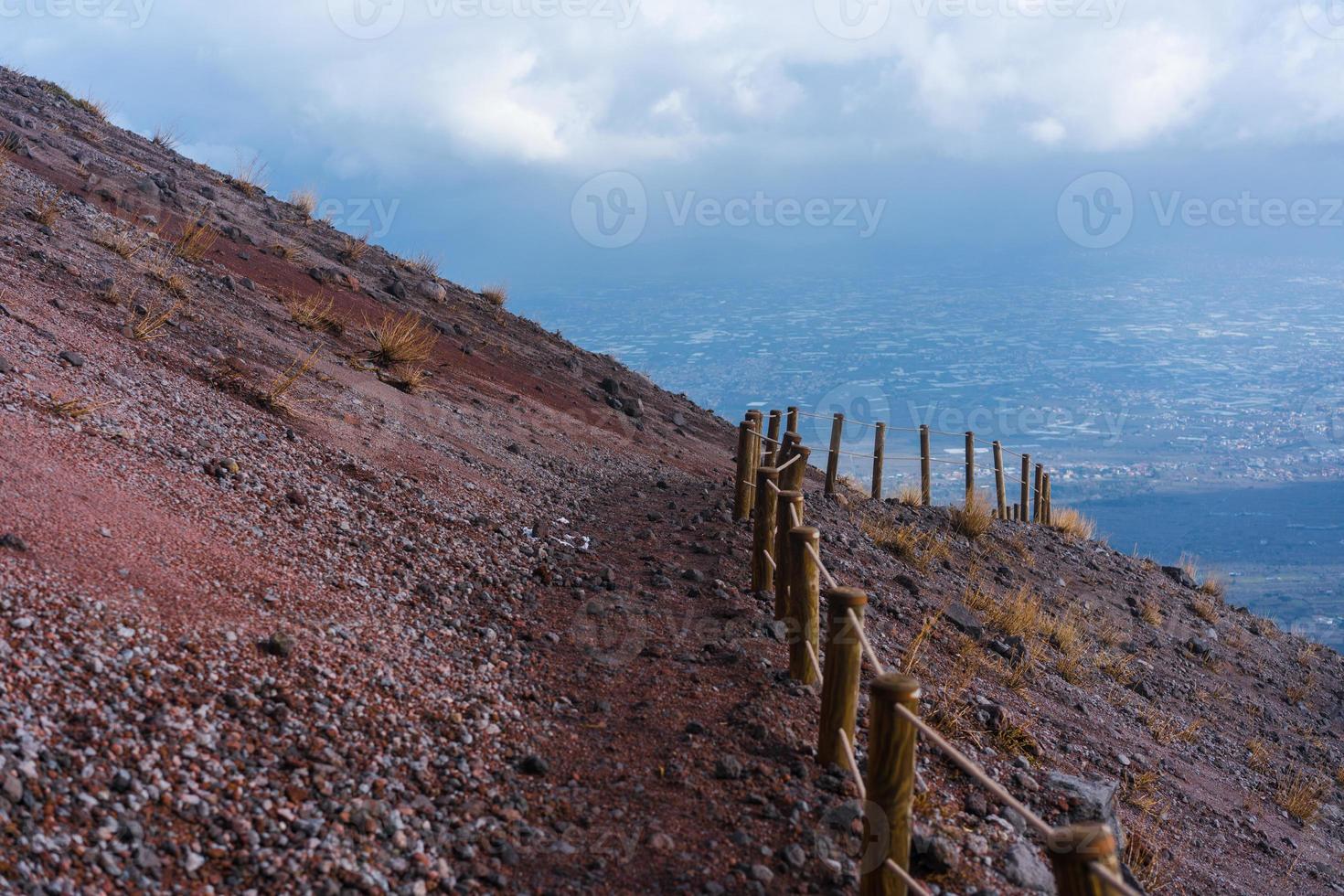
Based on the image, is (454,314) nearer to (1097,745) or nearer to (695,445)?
(695,445)

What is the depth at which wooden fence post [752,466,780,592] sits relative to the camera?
710cm

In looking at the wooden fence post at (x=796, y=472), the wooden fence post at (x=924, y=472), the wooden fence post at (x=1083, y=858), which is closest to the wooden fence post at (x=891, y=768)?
the wooden fence post at (x=1083, y=858)

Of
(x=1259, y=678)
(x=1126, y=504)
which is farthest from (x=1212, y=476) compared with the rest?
(x=1259, y=678)

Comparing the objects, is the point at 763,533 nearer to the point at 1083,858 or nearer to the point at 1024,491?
the point at 1083,858

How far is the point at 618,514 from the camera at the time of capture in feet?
33.2

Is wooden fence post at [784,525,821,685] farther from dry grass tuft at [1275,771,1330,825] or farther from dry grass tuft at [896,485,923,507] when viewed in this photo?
dry grass tuft at [896,485,923,507]

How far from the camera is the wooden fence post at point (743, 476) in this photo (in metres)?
8.96

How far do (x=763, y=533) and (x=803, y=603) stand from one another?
75.6 inches

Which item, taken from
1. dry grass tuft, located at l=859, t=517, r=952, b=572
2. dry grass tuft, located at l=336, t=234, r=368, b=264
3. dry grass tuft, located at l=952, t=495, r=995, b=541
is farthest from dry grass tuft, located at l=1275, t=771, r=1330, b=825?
dry grass tuft, located at l=336, t=234, r=368, b=264

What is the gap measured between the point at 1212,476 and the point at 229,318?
14732 centimetres

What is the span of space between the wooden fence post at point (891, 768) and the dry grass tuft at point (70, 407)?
19.1ft

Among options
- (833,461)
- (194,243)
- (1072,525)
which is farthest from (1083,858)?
(1072,525)

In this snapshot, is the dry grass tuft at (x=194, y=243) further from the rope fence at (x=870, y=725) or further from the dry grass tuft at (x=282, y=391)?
the rope fence at (x=870, y=725)

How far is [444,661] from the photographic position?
539cm
